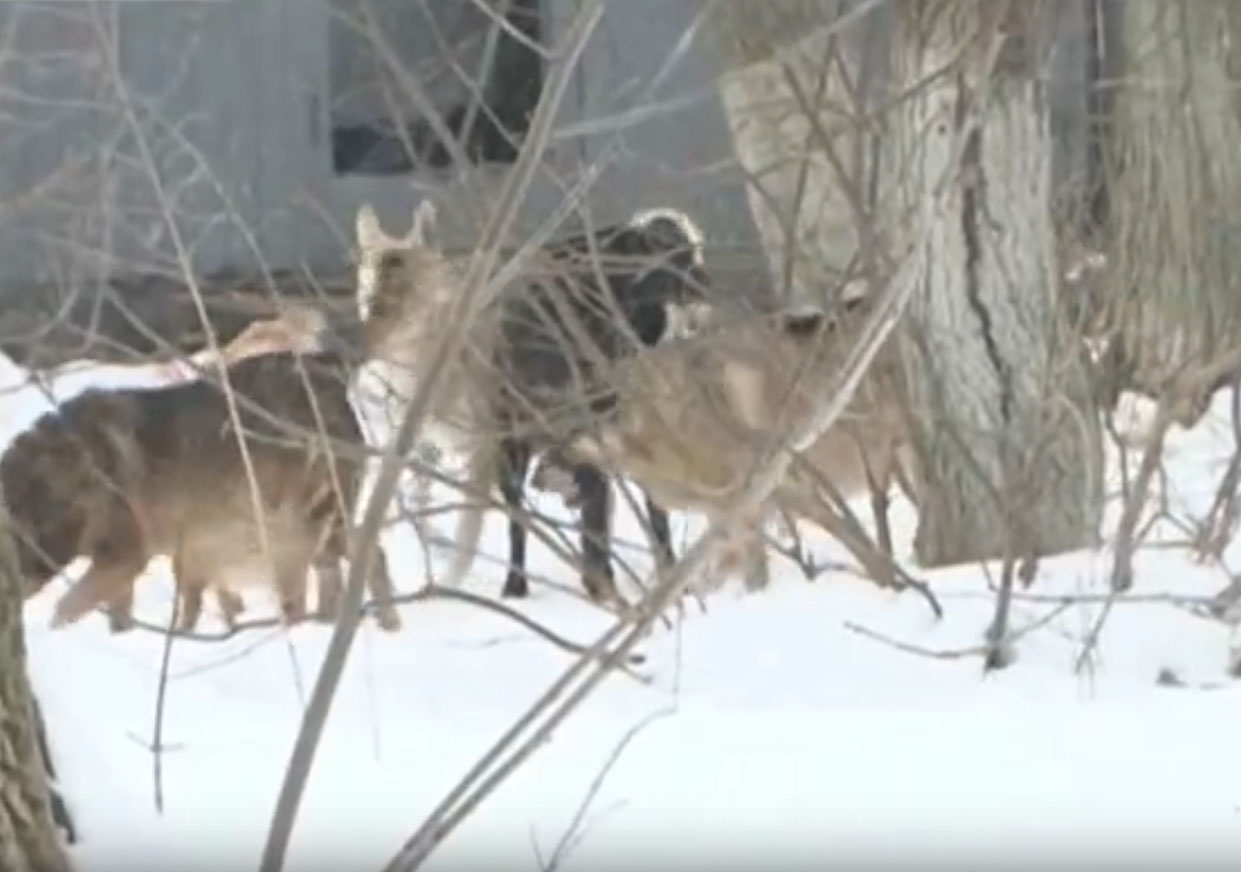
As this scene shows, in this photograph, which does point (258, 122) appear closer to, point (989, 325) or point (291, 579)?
point (291, 579)

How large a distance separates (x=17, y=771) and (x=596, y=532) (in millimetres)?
4205

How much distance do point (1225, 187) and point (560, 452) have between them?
4.08m

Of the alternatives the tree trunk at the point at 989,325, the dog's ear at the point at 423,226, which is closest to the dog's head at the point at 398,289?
the dog's ear at the point at 423,226

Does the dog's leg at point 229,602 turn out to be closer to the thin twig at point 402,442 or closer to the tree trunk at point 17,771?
the tree trunk at point 17,771

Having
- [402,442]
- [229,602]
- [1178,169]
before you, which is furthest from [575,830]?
[1178,169]

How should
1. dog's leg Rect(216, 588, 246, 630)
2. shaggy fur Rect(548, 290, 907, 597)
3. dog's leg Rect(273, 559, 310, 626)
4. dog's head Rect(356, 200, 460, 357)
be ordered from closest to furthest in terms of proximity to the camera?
shaggy fur Rect(548, 290, 907, 597), dog's leg Rect(273, 559, 310, 626), dog's leg Rect(216, 588, 246, 630), dog's head Rect(356, 200, 460, 357)

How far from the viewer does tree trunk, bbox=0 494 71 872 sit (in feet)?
12.1

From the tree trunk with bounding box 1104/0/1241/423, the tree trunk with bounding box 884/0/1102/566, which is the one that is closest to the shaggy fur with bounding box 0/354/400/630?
the tree trunk with bounding box 884/0/1102/566

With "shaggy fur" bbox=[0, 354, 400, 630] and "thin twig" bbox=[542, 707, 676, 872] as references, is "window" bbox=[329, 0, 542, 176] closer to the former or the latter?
"shaggy fur" bbox=[0, 354, 400, 630]

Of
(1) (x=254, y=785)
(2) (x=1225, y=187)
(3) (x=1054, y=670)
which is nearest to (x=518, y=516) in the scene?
(3) (x=1054, y=670)

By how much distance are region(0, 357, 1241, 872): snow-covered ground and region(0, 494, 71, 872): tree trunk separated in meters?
0.30

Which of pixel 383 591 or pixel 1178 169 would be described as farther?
pixel 1178 169

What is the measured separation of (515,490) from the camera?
8672 mm

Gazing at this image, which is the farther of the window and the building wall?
the building wall
